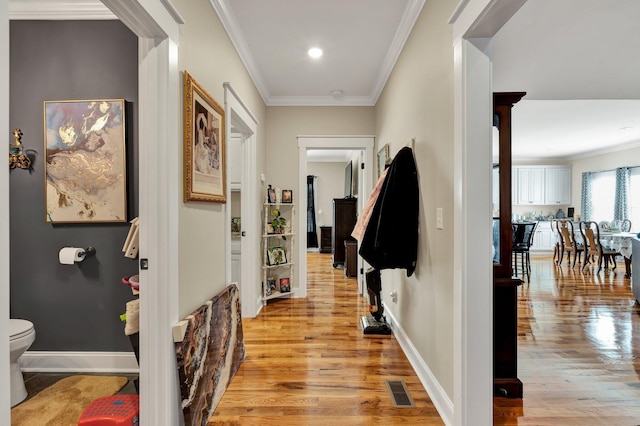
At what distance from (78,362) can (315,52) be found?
3.26m

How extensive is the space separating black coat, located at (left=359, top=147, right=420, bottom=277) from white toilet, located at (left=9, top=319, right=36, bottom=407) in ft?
7.28

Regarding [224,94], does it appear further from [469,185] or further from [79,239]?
[469,185]

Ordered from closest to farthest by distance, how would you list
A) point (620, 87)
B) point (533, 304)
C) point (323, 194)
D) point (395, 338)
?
point (395, 338) < point (620, 87) < point (533, 304) < point (323, 194)

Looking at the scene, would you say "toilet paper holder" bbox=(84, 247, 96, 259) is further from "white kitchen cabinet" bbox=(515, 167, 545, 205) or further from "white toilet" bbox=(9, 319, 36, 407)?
"white kitchen cabinet" bbox=(515, 167, 545, 205)

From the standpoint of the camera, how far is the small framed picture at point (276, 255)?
399 centimetres

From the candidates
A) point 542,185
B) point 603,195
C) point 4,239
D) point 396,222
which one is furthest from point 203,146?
point 542,185

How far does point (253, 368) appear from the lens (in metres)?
2.42

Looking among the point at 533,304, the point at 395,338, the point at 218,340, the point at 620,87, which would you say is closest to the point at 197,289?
the point at 218,340

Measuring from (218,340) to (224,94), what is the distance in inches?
69.8

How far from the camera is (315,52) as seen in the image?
3025 millimetres

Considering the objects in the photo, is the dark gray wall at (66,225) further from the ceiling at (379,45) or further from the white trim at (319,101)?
the white trim at (319,101)

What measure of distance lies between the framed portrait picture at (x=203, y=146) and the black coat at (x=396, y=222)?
1.14 meters

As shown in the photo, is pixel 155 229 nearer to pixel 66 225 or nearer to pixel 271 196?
pixel 66 225

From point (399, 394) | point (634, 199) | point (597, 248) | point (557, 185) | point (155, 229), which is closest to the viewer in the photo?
point (155, 229)
